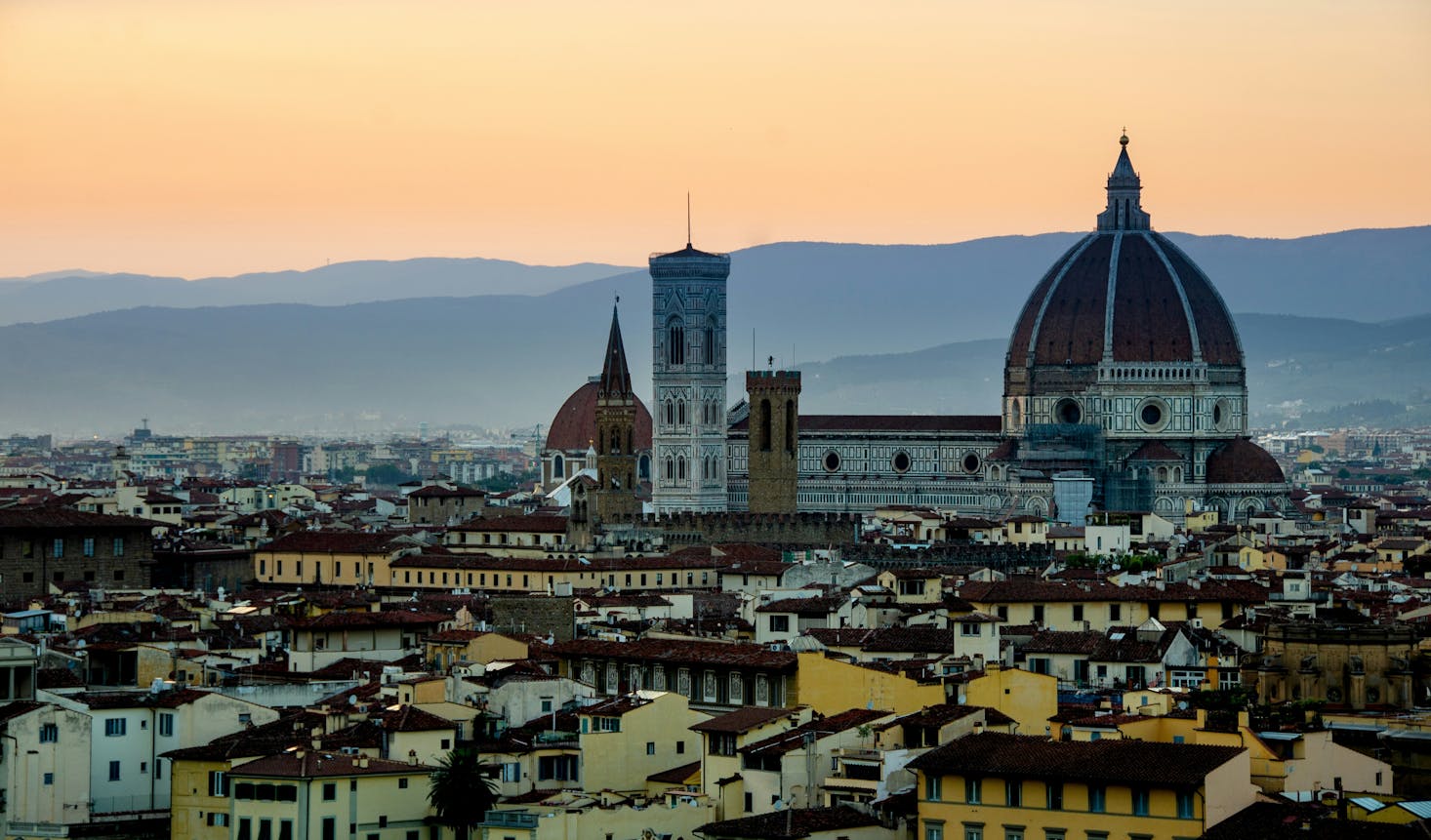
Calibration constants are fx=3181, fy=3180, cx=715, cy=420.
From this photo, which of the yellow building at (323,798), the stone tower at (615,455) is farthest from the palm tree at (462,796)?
the stone tower at (615,455)

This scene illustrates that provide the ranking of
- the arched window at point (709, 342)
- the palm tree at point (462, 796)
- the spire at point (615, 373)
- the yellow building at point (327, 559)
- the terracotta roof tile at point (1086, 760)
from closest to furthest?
1. the terracotta roof tile at point (1086, 760)
2. the palm tree at point (462, 796)
3. the yellow building at point (327, 559)
4. the spire at point (615, 373)
5. the arched window at point (709, 342)

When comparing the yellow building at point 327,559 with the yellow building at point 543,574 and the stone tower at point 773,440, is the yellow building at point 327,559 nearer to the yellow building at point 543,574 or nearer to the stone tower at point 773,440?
the yellow building at point 543,574

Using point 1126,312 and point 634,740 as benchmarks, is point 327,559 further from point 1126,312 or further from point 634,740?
point 1126,312

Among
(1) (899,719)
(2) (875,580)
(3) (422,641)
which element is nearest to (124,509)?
(2) (875,580)

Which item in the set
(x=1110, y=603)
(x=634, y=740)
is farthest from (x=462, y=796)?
(x=1110, y=603)

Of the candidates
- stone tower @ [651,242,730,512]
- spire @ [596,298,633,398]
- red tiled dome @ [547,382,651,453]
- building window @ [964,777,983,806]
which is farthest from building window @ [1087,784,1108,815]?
red tiled dome @ [547,382,651,453]
